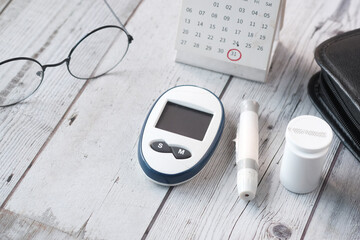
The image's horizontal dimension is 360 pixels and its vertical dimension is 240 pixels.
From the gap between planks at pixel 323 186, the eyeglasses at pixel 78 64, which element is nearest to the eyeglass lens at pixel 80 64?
the eyeglasses at pixel 78 64

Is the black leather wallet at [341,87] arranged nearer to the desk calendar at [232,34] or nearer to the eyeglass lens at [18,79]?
the desk calendar at [232,34]

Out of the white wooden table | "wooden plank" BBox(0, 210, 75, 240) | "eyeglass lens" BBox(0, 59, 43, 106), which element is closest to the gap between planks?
the white wooden table

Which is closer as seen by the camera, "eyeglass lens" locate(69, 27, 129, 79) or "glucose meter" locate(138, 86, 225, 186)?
"glucose meter" locate(138, 86, 225, 186)

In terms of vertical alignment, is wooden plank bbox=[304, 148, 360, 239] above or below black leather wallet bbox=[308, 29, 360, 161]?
below

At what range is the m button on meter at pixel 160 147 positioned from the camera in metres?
0.81

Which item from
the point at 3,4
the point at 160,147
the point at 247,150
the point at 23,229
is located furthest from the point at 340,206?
the point at 3,4

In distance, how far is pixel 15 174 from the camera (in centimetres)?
82

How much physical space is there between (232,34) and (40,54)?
0.30m

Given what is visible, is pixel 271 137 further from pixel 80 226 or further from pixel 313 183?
pixel 80 226

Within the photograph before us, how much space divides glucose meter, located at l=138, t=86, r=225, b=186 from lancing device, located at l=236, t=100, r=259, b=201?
0.10ft

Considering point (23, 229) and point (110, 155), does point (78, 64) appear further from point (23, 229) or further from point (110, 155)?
point (23, 229)

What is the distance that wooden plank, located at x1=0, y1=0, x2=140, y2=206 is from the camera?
0.84 metres

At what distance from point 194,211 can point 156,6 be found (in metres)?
0.38

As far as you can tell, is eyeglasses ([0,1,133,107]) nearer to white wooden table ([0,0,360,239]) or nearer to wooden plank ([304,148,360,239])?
white wooden table ([0,0,360,239])
